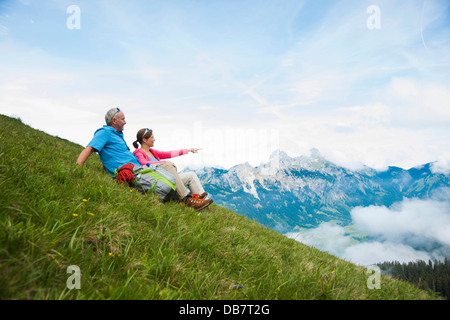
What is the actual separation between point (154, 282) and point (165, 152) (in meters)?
7.40

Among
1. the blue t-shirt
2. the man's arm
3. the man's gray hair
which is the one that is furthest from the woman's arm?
the man's arm

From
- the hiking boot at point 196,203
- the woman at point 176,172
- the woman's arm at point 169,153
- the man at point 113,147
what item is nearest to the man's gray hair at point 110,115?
the man at point 113,147

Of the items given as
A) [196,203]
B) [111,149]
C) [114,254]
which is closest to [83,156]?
[111,149]

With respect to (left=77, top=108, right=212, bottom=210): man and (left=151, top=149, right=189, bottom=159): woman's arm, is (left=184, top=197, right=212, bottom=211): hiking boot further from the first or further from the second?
(left=151, top=149, right=189, bottom=159): woman's arm

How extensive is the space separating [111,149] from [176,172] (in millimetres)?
2243

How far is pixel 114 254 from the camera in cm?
250

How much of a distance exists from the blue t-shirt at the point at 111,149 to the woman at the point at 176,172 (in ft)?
1.96

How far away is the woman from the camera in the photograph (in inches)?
241

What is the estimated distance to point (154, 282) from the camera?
2305mm

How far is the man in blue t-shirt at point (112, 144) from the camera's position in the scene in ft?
21.0
